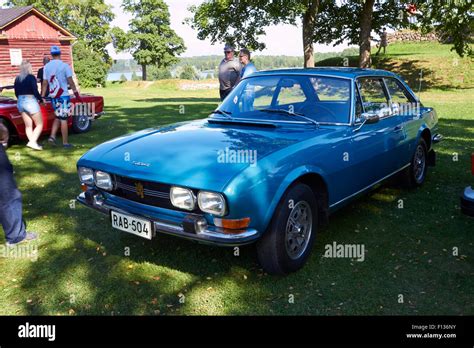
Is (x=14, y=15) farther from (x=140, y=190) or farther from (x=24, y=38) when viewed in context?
(x=140, y=190)

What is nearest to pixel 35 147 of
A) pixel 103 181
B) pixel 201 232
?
pixel 103 181

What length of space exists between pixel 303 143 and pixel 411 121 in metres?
2.51

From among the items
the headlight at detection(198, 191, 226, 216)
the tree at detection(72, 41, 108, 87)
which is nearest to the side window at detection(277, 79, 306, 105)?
the headlight at detection(198, 191, 226, 216)

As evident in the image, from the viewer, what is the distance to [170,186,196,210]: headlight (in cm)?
317

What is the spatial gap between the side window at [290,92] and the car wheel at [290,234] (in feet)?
4.56

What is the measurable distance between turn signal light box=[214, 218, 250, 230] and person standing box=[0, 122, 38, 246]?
2354 millimetres

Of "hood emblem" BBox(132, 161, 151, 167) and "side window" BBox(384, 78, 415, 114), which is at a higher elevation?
"side window" BBox(384, 78, 415, 114)

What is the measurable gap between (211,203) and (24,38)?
3475 cm

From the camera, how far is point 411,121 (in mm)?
5484

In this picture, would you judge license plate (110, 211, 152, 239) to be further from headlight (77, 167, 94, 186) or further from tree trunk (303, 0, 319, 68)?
tree trunk (303, 0, 319, 68)

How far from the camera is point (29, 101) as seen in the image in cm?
838

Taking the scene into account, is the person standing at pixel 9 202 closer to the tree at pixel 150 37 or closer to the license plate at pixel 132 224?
the license plate at pixel 132 224
